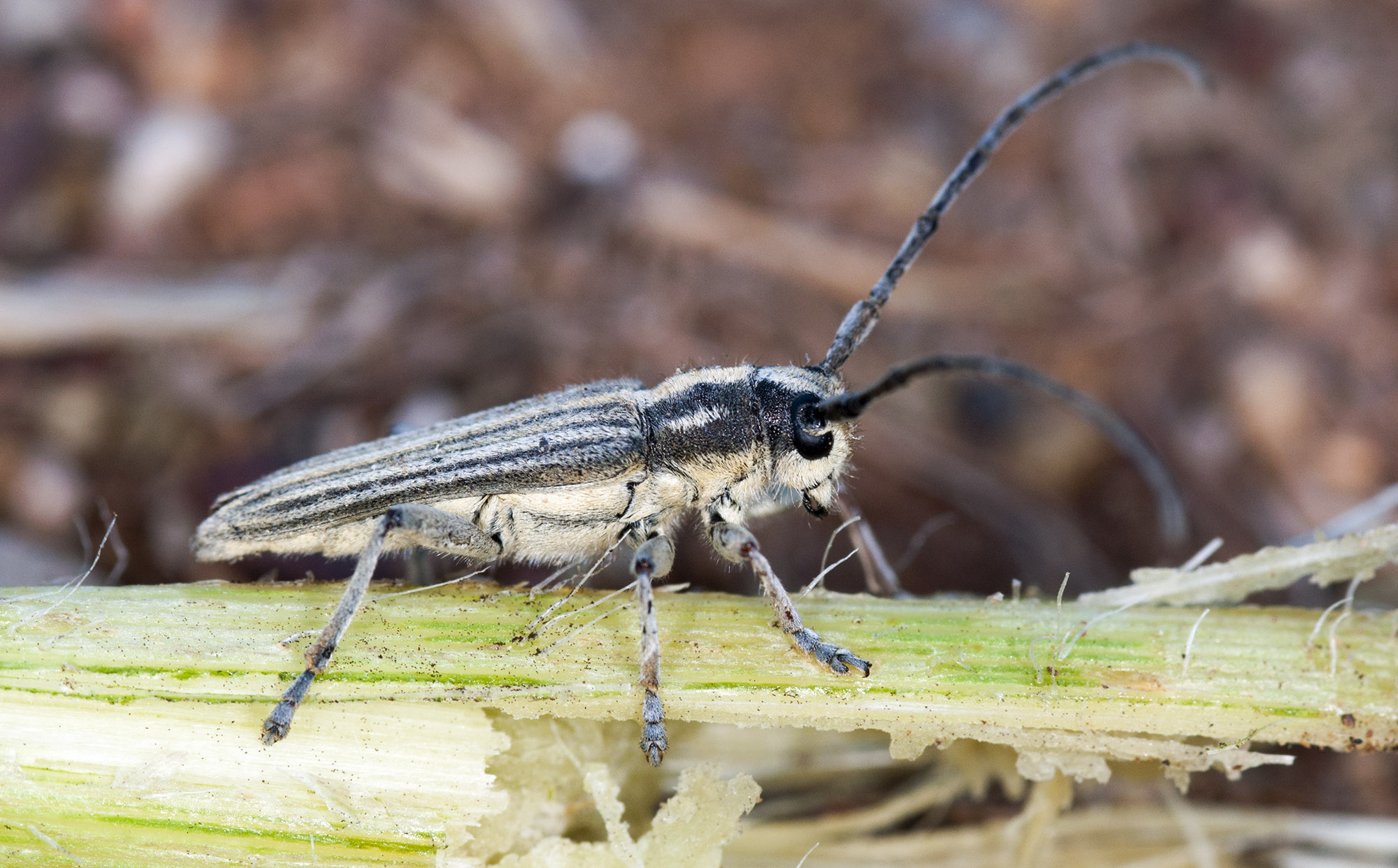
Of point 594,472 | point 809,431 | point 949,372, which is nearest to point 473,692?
point 594,472

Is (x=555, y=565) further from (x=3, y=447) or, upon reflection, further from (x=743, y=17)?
(x=743, y=17)

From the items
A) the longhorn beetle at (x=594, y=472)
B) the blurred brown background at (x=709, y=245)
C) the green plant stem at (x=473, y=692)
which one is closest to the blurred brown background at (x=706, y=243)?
the blurred brown background at (x=709, y=245)

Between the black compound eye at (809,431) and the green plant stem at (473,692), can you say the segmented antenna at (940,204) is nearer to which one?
the black compound eye at (809,431)

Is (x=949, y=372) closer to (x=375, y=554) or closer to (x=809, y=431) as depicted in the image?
(x=809, y=431)

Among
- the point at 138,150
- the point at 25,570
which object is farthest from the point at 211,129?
the point at 25,570

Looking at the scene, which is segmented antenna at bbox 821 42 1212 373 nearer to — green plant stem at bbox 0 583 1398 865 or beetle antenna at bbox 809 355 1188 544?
beetle antenna at bbox 809 355 1188 544
